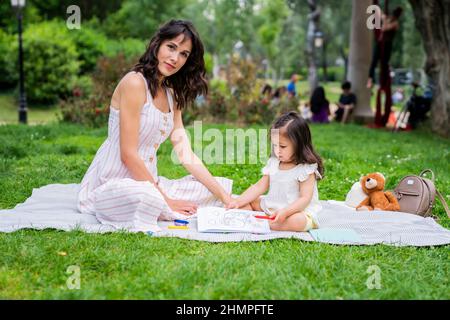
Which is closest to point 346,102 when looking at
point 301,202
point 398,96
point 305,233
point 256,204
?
point 256,204

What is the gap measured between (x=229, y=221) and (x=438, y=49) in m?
8.84

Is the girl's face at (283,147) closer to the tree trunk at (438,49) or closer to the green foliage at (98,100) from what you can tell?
the green foliage at (98,100)

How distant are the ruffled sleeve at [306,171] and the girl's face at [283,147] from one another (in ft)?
0.41

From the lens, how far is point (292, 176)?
4.55 metres

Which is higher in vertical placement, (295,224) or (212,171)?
(295,224)

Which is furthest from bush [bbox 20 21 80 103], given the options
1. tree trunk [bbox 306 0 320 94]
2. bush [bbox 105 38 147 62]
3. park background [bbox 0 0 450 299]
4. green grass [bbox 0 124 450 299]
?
green grass [bbox 0 124 450 299]

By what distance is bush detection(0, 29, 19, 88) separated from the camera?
20719mm

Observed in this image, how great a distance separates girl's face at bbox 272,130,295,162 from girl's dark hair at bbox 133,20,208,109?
32.6 inches

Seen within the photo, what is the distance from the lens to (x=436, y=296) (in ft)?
10.4

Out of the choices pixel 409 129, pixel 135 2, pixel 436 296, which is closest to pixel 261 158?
pixel 436 296

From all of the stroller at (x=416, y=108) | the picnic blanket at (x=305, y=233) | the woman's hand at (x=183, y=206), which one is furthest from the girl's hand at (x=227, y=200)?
the stroller at (x=416, y=108)

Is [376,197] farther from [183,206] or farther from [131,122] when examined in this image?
[131,122]
